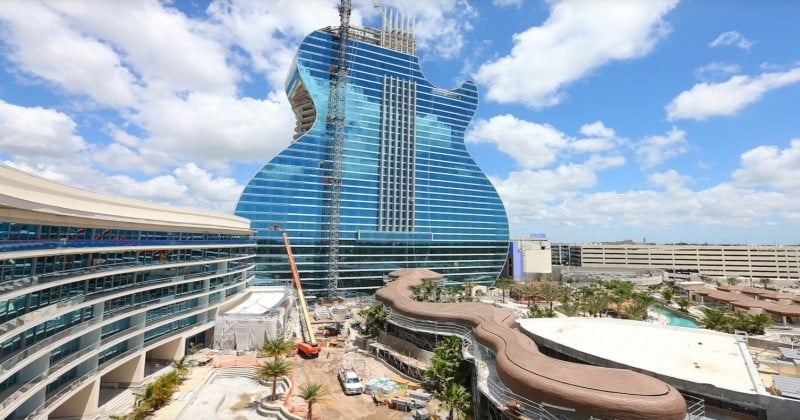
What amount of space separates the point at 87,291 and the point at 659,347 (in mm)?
51391

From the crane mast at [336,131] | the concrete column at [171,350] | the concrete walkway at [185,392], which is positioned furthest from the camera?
the crane mast at [336,131]

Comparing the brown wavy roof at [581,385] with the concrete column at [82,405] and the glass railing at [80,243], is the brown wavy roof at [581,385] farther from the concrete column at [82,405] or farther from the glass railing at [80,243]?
the concrete column at [82,405]

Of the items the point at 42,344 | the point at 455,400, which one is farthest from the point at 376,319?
the point at 42,344

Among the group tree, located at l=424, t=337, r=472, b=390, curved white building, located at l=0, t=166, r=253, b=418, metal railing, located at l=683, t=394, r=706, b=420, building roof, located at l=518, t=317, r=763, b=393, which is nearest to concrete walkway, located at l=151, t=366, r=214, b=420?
curved white building, located at l=0, t=166, r=253, b=418

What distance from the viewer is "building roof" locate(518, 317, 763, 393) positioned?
30.0 metres

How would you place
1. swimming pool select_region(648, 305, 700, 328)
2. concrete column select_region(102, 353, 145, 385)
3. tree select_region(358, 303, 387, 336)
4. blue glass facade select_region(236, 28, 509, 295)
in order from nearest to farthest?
concrete column select_region(102, 353, 145, 385) < tree select_region(358, 303, 387, 336) < swimming pool select_region(648, 305, 700, 328) < blue glass facade select_region(236, 28, 509, 295)

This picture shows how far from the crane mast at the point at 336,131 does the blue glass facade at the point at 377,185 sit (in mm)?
994

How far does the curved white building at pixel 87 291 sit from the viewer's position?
2614cm

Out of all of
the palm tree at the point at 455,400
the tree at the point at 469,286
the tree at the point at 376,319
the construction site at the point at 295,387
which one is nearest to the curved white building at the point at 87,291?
the construction site at the point at 295,387

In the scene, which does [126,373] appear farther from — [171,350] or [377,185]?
[377,185]

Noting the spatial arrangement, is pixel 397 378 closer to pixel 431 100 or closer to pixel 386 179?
pixel 386 179

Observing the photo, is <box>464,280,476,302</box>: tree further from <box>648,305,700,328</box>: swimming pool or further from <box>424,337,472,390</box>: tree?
<box>424,337,472,390</box>: tree

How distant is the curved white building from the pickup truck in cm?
2049

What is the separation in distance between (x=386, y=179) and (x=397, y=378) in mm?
61697
